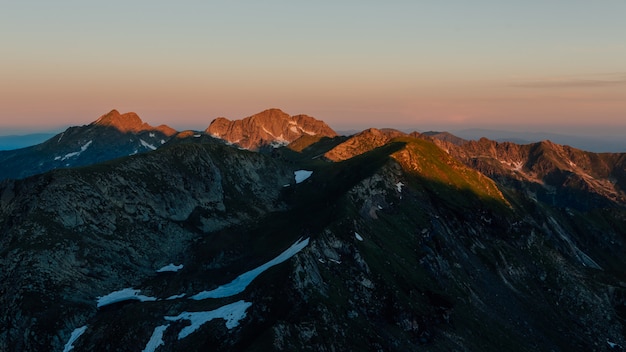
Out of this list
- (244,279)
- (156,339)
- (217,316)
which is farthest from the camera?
(244,279)

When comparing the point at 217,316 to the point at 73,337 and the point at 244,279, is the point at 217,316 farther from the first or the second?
the point at 73,337

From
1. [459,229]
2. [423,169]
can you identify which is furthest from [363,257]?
[423,169]

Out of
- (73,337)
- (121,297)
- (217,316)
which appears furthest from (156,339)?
(121,297)

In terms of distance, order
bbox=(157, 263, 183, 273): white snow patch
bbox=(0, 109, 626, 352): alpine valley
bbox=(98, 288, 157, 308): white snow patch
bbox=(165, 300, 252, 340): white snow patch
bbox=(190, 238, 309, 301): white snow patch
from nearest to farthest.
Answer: bbox=(165, 300, 252, 340): white snow patch < bbox=(0, 109, 626, 352): alpine valley < bbox=(190, 238, 309, 301): white snow patch < bbox=(98, 288, 157, 308): white snow patch < bbox=(157, 263, 183, 273): white snow patch

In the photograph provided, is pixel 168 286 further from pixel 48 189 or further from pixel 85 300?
pixel 48 189

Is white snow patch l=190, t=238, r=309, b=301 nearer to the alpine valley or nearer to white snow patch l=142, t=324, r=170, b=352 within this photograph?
the alpine valley

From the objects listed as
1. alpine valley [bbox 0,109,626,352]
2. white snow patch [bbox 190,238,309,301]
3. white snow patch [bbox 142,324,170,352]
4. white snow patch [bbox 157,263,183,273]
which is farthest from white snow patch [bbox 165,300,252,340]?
white snow patch [bbox 157,263,183,273]
